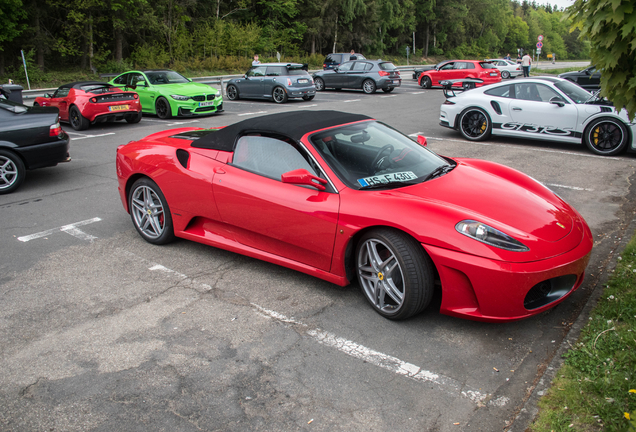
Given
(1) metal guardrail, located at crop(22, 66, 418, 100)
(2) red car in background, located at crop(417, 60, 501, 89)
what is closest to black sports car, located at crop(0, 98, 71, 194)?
(1) metal guardrail, located at crop(22, 66, 418, 100)

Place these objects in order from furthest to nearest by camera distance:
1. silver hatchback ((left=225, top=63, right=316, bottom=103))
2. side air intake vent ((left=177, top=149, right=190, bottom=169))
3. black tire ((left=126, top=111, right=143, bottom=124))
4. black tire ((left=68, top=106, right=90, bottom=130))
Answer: silver hatchback ((left=225, top=63, right=316, bottom=103))
black tire ((left=126, top=111, right=143, bottom=124))
black tire ((left=68, top=106, right=90, bottom=130))
side air intake vent ((left=177, top=149, right=190, bottom=169))

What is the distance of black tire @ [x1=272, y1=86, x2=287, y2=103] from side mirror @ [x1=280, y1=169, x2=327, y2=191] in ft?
50.0

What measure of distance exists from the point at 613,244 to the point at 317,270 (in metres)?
3.20

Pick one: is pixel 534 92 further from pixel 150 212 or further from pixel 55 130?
pixel 55 130

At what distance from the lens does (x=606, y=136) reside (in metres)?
9.27

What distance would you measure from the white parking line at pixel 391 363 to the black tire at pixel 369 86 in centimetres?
1957

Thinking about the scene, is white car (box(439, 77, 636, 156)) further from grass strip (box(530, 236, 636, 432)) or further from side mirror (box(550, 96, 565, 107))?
grass strip (box(530, 236, 636, 432))

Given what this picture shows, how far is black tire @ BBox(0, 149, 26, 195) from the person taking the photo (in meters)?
7.42

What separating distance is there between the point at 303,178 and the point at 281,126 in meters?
0.76

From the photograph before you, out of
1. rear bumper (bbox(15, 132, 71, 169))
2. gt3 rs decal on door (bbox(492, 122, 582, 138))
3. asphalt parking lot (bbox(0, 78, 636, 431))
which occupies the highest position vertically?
gt3 rs decal on door (bbox(492, 122, 582, 138))

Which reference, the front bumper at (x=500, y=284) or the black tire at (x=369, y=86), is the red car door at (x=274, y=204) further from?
the black tire at (x=369, y=86)

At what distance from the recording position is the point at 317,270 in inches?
156

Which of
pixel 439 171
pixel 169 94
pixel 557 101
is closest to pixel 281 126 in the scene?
pixel 439 171

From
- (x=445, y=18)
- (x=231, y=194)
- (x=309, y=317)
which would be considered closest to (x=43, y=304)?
(x=231, y=194)
